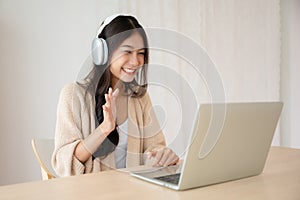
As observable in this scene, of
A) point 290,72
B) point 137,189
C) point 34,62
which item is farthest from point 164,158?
point 290,72

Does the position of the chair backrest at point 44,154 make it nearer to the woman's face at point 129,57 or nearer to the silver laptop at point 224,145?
the woman's face at point 129,57

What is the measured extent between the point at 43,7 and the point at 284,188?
2.02 meters

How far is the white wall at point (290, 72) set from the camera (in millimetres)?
3740

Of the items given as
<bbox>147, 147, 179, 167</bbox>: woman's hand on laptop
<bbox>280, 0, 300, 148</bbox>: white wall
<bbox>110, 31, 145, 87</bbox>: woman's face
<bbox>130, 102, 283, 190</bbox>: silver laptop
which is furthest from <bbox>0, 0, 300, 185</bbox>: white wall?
<bbox>280, 0, 300, 148</bbox>: white wall

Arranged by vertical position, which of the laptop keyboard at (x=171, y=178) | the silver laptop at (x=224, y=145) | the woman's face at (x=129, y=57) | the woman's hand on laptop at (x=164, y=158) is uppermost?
the woman's face at (x=129, y=57)

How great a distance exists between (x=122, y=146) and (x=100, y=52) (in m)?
0.44

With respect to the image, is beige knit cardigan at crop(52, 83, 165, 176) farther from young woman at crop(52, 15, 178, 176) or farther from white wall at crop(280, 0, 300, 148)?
white wall at crop(280, 0, 300, 148)

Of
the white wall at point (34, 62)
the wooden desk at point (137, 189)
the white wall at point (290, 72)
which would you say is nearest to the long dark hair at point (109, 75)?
the wooden desk at point (137, 189)

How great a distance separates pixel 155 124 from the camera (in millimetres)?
1810

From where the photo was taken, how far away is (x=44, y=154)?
65.8 inches

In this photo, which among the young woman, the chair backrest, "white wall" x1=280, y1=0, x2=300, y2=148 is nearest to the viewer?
the young woman

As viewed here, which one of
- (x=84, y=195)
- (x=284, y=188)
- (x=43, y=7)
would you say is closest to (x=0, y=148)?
(x=43, y=7)

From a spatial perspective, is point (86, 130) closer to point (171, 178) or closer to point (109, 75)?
point (109, 75)

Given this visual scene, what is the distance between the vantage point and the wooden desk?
0.90m
